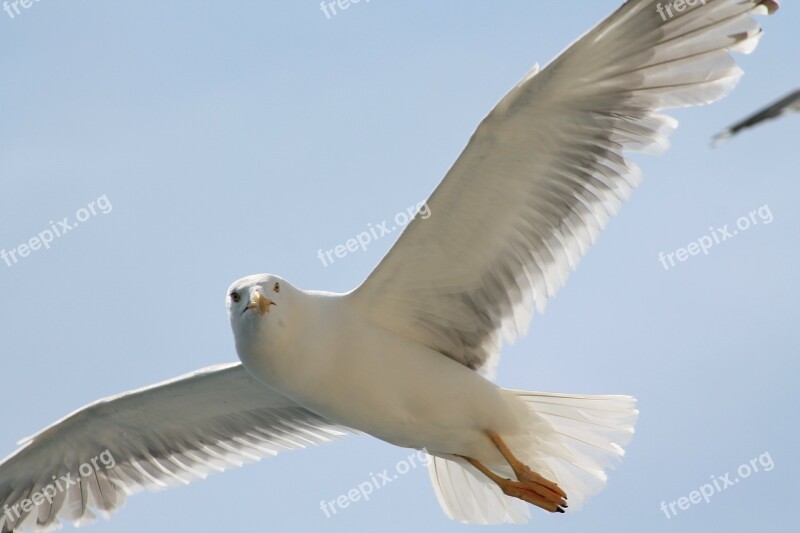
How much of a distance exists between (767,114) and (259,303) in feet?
8.16

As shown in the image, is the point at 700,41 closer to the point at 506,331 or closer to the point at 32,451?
the point at 506,331

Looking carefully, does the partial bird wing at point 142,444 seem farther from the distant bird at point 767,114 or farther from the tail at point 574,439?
the distant bird at point 767,114

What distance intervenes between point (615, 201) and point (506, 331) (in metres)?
0.96

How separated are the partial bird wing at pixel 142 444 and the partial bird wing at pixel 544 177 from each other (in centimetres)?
115

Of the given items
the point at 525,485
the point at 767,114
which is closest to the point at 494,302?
the point at 525,485

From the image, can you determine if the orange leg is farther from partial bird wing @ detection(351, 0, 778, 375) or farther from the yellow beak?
the yellow beak

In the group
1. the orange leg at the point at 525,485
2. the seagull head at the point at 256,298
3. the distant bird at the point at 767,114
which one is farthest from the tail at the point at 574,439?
the distant bird at the point at 767,114

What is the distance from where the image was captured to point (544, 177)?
278 inches

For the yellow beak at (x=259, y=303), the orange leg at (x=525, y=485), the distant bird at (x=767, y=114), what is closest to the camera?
the distant bird at (x=767, y=114)

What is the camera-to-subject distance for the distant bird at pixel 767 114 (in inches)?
218

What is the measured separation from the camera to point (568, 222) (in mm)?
7191

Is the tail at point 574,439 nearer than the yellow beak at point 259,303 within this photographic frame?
No

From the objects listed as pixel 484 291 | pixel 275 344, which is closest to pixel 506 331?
pixel 484 291

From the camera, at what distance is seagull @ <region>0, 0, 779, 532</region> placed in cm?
670
